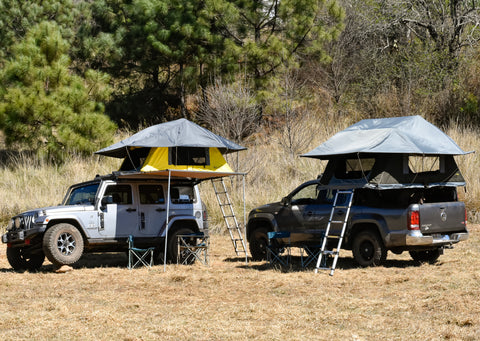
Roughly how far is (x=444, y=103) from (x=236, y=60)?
9210 mm

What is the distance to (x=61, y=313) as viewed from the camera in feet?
27.8

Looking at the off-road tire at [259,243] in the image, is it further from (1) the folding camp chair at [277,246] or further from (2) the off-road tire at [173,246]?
(2) the off-road tire at [173,246]

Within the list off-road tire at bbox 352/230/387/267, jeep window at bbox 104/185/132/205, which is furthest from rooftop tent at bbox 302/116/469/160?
jeep window at bbox 104/185/132/205

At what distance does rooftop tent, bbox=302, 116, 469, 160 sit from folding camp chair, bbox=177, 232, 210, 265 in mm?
2759

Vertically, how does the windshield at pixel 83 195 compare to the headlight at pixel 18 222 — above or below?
above

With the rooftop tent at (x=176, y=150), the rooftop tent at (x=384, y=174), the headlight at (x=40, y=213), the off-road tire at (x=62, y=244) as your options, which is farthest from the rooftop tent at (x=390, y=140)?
the headlight at (x=40, y=213)

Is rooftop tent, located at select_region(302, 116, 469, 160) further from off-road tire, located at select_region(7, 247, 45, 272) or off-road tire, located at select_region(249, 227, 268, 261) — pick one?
off-road tire, located at select_region(7, 247, 45, 272)

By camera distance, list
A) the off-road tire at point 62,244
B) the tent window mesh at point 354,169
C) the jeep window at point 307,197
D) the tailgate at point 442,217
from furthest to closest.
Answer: the jeep window at point 307,197 → the tent window mesh at point 354,169 → the off-road tire at point 62,244 → the tailgate at point 442,217

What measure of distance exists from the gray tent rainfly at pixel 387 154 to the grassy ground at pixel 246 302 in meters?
1.59

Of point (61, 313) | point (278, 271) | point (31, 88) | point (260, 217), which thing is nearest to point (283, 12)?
point (31, 88)

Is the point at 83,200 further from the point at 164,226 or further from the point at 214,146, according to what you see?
the point at 214,146

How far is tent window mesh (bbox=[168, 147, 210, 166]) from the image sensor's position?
1366cm

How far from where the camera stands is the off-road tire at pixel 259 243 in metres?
14.3

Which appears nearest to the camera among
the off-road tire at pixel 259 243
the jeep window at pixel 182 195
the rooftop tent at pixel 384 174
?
the rooftop tent at pixel 384 174
